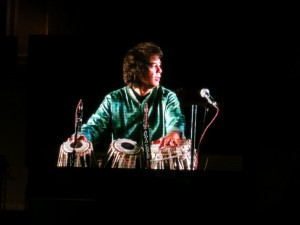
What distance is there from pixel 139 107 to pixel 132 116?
10cm

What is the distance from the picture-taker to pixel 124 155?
154 inches

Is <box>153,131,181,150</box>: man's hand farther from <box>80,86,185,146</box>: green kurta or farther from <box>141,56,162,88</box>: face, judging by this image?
<box>141,56,162,88</box>: face

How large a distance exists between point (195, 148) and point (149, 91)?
0.61 metres

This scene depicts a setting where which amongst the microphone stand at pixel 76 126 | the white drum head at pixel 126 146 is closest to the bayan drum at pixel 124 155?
the white drum head at pixel 126 146

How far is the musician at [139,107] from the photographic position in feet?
13.0

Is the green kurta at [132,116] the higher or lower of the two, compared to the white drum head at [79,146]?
higher

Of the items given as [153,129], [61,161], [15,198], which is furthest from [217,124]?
[15,198]

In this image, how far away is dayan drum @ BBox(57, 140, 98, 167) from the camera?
3908 millimetres

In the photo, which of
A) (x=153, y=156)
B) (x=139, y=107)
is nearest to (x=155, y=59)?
(x=139, y=107)

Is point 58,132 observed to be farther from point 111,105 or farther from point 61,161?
point 111,105

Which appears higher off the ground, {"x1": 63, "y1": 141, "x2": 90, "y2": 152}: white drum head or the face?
the face

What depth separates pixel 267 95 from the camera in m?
4.14

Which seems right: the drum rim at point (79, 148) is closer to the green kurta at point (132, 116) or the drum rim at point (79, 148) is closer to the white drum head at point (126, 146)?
the green kurta at point (132, 116)

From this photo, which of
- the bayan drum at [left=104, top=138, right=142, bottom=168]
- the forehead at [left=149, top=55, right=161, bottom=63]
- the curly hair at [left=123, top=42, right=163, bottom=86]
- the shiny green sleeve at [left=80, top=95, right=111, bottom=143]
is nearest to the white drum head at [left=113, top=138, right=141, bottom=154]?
the bayan drum at [left=104, top=138, right=142, bottom=168]
